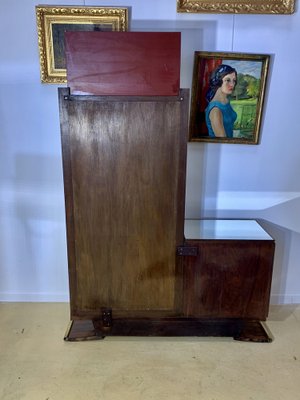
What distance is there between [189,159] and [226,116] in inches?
12.7

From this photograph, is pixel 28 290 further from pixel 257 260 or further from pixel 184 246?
pixel 257 260

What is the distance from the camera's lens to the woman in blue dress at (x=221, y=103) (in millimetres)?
2016

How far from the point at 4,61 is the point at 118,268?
50.6 inches

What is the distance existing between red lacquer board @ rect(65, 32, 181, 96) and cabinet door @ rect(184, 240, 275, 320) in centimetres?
80

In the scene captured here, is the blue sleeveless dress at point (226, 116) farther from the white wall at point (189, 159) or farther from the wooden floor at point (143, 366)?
the wooden floor at point (143, 366)

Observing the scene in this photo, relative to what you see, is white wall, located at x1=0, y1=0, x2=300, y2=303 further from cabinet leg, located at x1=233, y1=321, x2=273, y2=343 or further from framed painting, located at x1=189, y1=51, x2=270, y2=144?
cabinet leg, located at x1=233, y1=321, x2=273, y2=343

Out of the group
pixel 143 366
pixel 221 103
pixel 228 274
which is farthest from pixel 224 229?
pixel 143 366

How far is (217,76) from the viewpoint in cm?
201

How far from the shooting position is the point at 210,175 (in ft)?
7.16

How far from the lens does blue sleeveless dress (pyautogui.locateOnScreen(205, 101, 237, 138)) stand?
206 centimetres

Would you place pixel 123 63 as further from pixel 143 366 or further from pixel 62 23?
pixel 143 366

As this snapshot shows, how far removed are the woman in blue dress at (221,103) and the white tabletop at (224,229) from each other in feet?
1.67

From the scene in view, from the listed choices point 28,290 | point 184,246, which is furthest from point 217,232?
point 28,290

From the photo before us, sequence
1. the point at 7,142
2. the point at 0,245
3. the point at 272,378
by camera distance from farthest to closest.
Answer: the point at 0,245 → the point at 7,142 → the point at 272,378
